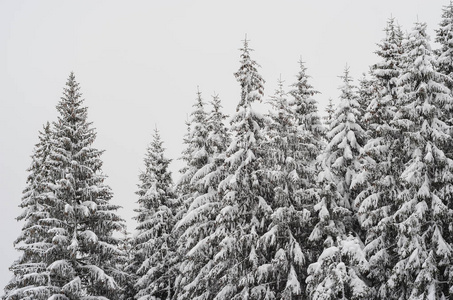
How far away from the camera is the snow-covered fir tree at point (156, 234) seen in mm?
32375

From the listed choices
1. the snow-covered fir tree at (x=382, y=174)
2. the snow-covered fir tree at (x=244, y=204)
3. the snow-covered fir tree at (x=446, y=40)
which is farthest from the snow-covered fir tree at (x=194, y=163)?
the snow-covered fir tree at (x=446, y=40)

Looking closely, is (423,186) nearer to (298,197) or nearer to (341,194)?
(341,194)

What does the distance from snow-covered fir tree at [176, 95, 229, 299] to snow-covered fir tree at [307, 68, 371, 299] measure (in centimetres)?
625

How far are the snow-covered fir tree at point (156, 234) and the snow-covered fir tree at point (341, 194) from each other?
1284 centimetres

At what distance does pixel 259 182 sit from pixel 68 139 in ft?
37.8

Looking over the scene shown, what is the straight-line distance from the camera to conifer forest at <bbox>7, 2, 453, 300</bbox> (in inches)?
783

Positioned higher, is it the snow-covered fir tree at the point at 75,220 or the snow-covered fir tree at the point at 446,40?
the snow-covered fir tree at the point at 446,40

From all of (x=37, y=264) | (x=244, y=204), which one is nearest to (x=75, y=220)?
(x=37, y=264)

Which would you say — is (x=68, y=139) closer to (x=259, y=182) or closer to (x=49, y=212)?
(x=49, y=212)

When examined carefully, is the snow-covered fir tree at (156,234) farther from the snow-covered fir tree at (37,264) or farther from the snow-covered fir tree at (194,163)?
the snow-covered fir tree at (37,264)

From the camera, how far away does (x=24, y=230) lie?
1142 inches

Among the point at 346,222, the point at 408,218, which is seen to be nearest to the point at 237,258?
the point at 346,222

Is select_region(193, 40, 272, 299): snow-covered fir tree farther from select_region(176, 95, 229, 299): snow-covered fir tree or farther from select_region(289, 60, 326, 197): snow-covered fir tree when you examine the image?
select_region(289, 60, 326, 197): snow-covered fir tree

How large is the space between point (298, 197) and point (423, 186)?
22.5ft
